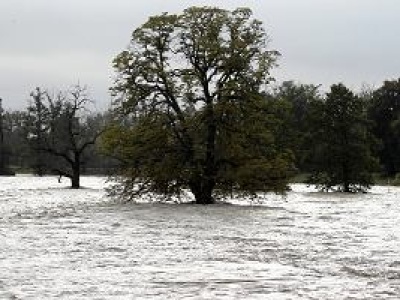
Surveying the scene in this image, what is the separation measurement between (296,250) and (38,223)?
10.3 meters

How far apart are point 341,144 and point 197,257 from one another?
4620 centimetres

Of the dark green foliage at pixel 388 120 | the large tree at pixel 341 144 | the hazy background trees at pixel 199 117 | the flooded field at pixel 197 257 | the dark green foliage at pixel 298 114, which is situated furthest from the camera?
the dark green foliage at pixel 388 120

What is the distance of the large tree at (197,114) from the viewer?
35.3 meters

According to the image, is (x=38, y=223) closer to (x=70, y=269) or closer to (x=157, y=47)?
(x=70, y=269)

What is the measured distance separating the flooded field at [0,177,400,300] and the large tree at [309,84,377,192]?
31203 mm

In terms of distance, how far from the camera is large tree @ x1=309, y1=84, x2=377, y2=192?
58344mm

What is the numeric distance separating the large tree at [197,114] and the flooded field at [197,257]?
782 centimetres

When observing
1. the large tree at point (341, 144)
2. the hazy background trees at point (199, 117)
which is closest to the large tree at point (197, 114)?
the hazy background trees at point (199, 117)

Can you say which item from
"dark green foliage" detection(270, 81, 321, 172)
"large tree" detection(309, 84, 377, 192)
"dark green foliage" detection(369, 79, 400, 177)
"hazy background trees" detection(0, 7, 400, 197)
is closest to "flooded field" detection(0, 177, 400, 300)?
"hazy background trees" detection(0, 7, 400, 197)

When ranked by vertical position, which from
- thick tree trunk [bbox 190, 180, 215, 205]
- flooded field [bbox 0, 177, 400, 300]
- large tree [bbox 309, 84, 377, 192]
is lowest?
flooded field [bbox 0, 177, 400, 300]

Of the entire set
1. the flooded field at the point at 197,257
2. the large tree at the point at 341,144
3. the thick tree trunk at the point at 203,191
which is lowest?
Result: the flooded field at the point at 197,257

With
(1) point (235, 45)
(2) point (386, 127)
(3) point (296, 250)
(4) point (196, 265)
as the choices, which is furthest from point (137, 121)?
(2) point (386, 127)

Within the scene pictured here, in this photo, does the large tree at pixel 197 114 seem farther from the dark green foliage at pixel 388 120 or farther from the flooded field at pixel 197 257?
the dark green foliage at pixel 388 120

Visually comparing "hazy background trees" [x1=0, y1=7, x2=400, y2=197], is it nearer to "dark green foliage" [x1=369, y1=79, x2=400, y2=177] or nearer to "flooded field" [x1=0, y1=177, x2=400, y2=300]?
"flooded field" [x1=0, y1=177, x2=400, y2=300]
